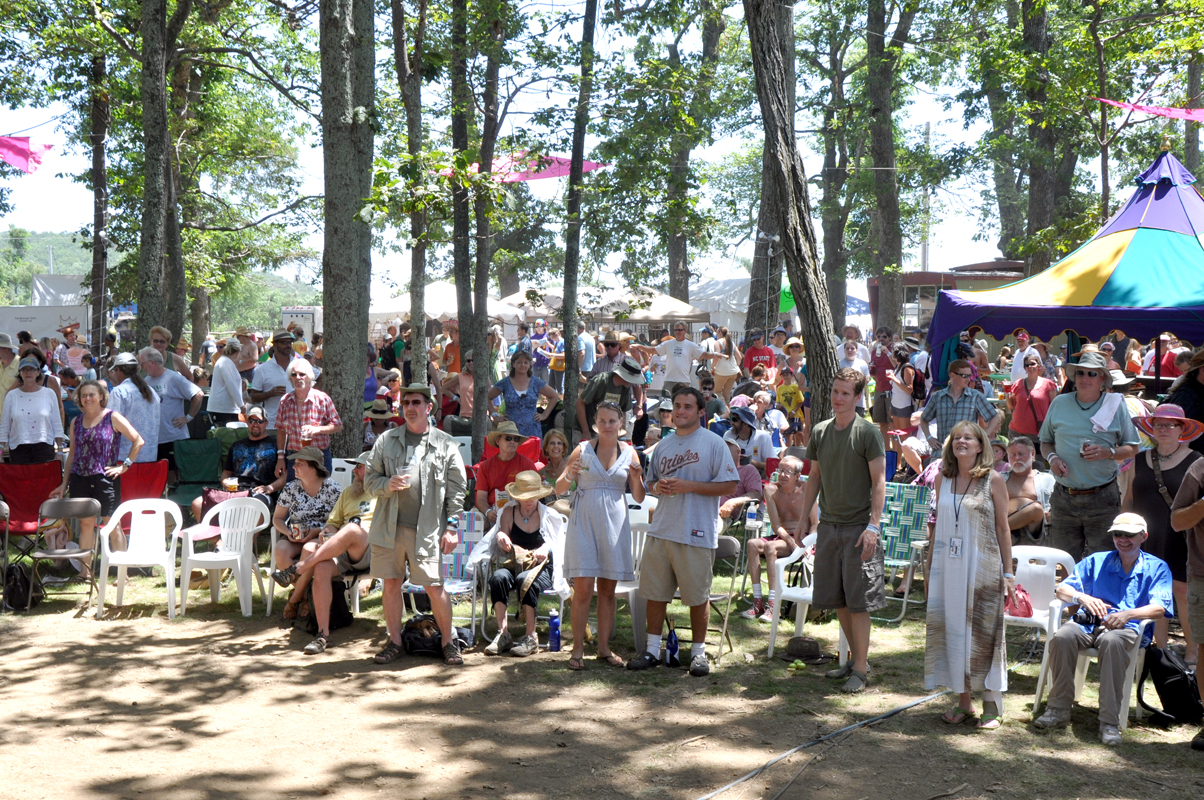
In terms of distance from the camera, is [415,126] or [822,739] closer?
[822,739]

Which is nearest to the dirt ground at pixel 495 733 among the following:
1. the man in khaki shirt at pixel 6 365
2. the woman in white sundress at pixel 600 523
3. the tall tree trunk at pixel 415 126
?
the woman in white sundress at pixel 600 523

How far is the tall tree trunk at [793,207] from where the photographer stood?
25.8 feet

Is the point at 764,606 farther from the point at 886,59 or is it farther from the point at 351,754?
the point at 886,59

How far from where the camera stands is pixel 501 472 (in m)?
7.21

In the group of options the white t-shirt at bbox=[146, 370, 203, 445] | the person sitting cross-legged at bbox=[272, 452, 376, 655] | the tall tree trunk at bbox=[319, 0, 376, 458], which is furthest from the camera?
the white t-shirt at bbox=[146, 370, 203, 445]

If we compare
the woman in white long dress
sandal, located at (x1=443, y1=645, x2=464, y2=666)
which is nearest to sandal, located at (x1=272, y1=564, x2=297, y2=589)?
sandal, located at (x1=443, y1=645, x2=464, y2=666)

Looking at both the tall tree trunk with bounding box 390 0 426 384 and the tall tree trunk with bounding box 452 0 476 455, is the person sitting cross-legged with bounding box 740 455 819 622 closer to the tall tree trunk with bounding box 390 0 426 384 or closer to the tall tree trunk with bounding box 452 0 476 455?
the tall tree trunk with bounding box 452 0 476 455

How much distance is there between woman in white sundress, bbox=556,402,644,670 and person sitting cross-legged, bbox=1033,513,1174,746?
250cm

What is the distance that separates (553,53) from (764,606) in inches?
262

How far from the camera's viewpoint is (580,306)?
13828 mm

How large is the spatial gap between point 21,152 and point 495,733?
564 inches

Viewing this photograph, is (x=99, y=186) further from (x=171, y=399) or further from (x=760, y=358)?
(x=760, y=358)

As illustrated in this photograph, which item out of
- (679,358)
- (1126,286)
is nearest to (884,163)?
(679,358)

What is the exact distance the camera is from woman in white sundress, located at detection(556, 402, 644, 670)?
6250 millimetres
